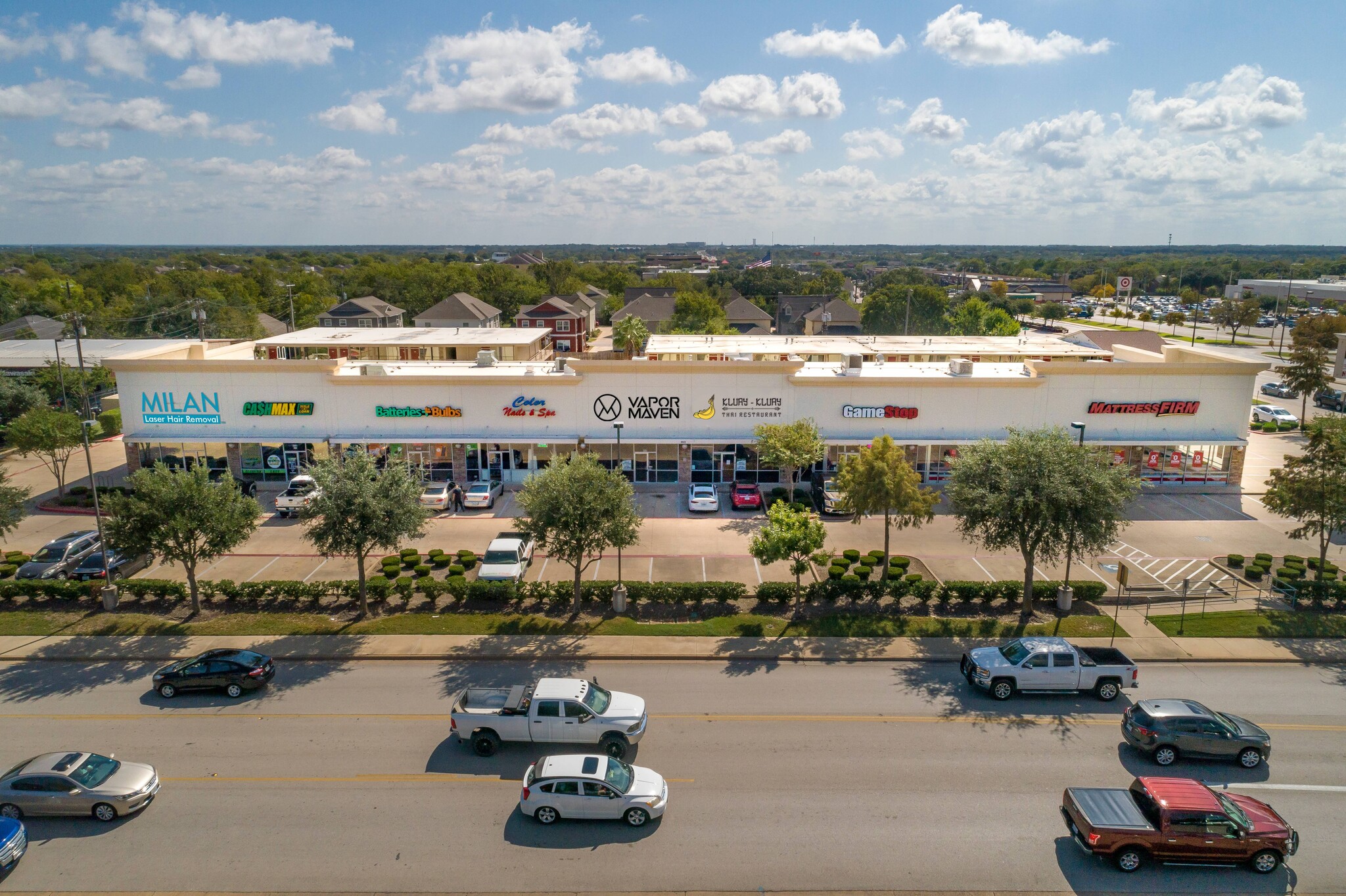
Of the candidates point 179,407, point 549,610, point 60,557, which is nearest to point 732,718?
point 549,610

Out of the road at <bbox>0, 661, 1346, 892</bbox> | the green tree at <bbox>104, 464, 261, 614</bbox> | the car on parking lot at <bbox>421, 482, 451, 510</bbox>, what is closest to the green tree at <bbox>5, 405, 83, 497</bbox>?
the green tree at <bbox>104, 464, 261, 614</bbox>

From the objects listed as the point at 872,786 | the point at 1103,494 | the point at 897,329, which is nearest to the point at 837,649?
the point at 872,786

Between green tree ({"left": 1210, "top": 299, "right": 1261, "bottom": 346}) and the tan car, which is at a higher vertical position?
green tree ({"left": 1210, "top": 299, "right": 1261, "bottom": 346})

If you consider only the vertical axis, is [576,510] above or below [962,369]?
below

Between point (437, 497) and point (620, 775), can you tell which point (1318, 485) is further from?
point (437, 497)

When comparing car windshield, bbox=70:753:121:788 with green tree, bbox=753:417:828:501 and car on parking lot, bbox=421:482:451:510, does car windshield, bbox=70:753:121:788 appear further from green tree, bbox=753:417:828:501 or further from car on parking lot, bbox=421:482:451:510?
green tree, bbox=753:417:828:501
